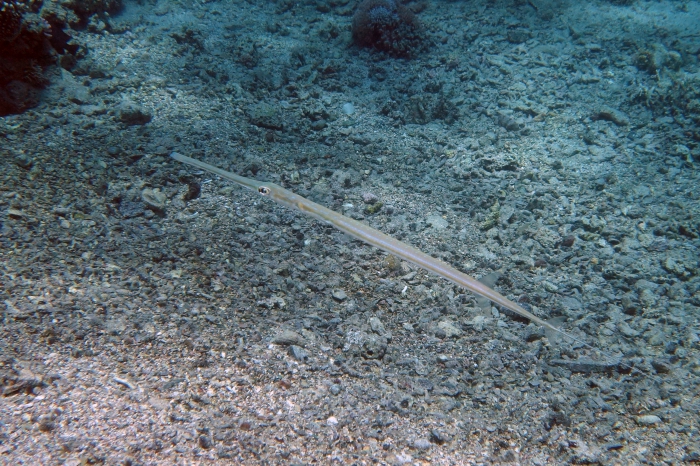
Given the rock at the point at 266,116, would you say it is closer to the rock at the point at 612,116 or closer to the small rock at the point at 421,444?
the small rock at the point at 421,444

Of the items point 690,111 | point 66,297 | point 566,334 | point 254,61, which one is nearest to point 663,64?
point 690,111

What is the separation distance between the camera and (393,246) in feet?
9.55

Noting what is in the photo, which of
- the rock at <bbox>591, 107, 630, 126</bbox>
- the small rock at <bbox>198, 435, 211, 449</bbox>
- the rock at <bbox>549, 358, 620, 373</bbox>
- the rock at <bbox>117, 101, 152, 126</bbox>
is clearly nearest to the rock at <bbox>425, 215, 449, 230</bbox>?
the rock at <bbox>549, 358, 620, 373</bbox>

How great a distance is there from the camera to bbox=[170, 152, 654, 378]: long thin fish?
9.10ft

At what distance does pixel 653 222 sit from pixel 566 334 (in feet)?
6.15

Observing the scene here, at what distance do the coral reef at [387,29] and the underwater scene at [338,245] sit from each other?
0.16ft

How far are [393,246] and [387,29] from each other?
14.5 feet

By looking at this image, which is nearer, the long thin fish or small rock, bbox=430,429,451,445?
small rock, bbox=430,429,451,445

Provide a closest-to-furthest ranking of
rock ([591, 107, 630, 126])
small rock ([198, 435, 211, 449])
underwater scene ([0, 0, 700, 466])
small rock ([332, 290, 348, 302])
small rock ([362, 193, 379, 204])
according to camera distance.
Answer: small rock ([198, 435, 211, 449]), underwater scene ([0, 0, 700, 466]), small rock ([332, 290, 348, 302]), small rock ([362, 193, 379, 204]), rock ([591, 107, 630, 126])

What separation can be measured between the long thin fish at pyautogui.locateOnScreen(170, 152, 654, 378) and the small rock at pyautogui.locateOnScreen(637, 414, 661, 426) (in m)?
0.34

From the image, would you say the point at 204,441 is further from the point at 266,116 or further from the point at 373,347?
the point at 266,116

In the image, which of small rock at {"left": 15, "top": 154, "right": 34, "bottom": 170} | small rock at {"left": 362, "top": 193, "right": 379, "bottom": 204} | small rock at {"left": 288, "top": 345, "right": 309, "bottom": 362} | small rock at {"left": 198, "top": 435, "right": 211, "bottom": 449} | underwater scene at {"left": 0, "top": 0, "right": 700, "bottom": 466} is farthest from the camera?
small rock at {"left": 362, "top": 193, "right": 379, "bottom": 204}

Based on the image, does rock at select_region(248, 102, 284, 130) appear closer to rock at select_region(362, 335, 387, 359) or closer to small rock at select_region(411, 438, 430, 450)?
rock at select_region(362, 335, 387, 359)

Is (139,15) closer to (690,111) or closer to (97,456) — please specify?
(97,456)
